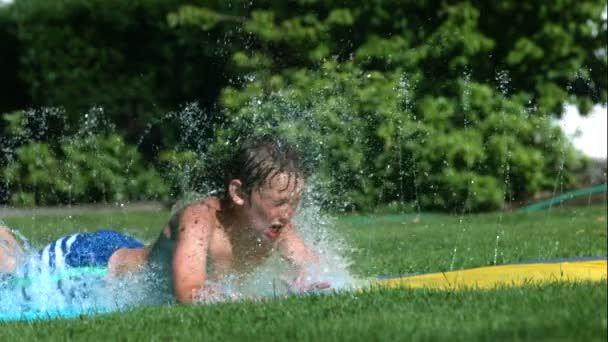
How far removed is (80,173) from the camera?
12.2 m

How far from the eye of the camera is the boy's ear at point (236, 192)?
516cm

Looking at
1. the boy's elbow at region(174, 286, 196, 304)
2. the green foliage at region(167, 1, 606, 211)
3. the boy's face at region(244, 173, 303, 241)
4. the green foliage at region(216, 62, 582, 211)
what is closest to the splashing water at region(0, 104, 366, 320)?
the boy's elbow at region(174, 286, 196, 304)

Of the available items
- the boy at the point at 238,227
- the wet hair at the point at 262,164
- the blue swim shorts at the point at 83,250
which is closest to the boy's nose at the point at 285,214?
the boy at the point at 238,227

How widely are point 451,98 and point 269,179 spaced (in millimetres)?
6554

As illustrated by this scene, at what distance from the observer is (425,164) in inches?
438

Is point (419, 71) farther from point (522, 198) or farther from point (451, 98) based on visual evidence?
point (522, 198)

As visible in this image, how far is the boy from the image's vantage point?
4.98 meters

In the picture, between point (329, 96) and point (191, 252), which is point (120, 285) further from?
point (329, 96)

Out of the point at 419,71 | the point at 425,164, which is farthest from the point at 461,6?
the point at 425,164

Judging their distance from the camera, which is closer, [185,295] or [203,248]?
[185,295]

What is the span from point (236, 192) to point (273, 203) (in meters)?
0.18

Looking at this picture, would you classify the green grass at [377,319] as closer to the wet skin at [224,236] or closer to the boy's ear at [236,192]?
the wet skin at [224,236]

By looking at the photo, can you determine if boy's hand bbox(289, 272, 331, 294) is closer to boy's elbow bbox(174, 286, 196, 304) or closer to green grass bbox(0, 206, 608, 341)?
green grass bbox(0, 206, 608, 341)

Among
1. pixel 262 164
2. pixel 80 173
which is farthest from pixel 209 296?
pixel 80 173
